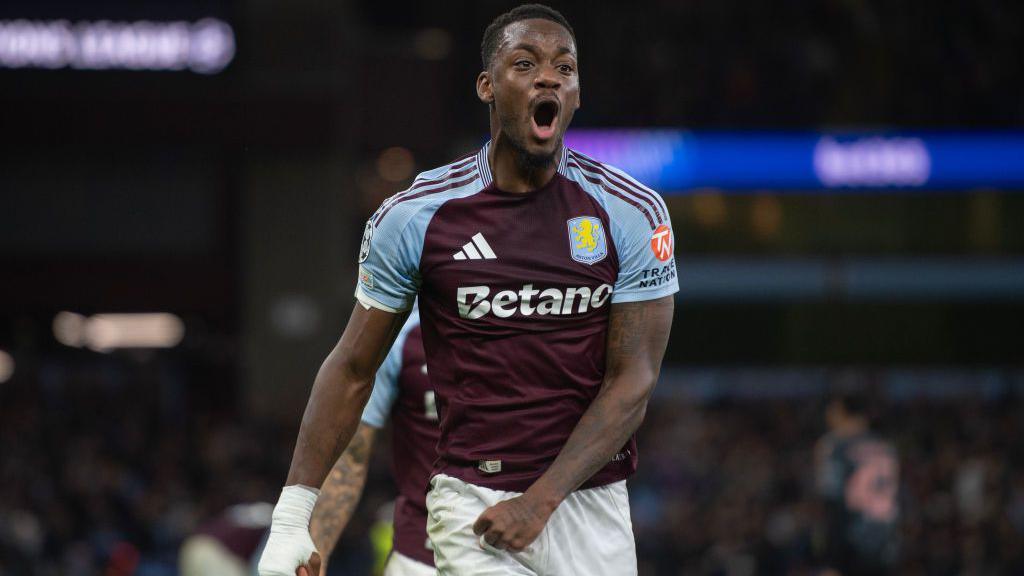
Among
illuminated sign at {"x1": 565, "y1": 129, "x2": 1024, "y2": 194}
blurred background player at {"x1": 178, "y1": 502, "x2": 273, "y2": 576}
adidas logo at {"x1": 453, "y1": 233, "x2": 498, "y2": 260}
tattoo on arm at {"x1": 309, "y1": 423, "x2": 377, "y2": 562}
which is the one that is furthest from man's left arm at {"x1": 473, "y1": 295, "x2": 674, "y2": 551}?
illuminated sign at {"x1": 565, "y1": 129, "x2": 1024, "y2": 194}

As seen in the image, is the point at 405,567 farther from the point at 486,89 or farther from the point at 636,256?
the point at 486,89

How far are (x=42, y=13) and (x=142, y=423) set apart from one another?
15.6ft

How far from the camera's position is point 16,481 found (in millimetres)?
14305

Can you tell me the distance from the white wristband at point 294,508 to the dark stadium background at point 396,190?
37.9 feet

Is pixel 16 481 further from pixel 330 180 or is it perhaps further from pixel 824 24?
pixel 824 24

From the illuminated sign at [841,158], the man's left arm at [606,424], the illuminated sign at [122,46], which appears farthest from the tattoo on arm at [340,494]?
the illuminated sign at [122,46]

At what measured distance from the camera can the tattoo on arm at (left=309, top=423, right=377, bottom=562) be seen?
4.85m

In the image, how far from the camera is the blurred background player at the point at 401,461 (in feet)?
15.8

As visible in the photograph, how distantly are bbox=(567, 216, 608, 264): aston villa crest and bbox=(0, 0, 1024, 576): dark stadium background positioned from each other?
1163cm

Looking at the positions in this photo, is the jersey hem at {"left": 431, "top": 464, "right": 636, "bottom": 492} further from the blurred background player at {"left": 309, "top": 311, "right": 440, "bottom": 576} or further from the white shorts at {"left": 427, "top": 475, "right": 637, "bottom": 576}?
the blurred background player at {"left": 309, "top": 311, "right": 440, "bottom": 576}

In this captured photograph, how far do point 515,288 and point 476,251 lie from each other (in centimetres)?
14

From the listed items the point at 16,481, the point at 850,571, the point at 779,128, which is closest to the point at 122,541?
the point at 16,481

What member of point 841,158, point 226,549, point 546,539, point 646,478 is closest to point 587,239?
point 546,539

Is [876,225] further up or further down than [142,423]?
further up
